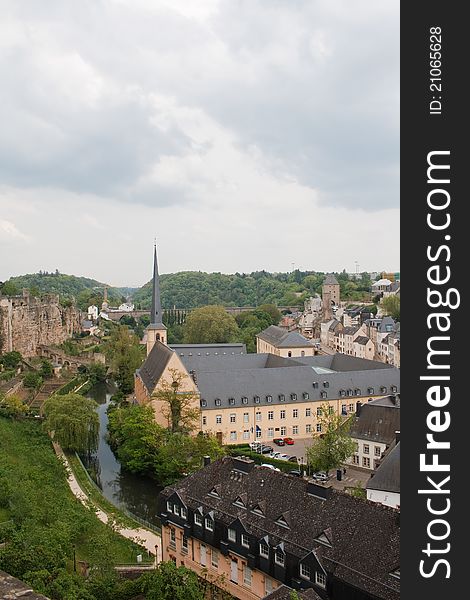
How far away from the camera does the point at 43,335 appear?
73250mm

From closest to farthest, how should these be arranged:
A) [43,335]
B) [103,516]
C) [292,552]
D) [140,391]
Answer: [292,552] < [103,516] < [140,391] < [43,335]

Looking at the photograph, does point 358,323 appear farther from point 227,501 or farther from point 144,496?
point 227,501

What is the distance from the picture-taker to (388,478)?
2472cm

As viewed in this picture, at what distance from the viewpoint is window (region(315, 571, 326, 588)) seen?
1686 centimetres

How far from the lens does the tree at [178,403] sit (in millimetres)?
38125

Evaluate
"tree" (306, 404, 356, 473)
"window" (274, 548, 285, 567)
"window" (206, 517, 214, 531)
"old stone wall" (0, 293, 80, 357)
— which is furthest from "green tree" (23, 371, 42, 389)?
"window" (274, 548, 285, 567)

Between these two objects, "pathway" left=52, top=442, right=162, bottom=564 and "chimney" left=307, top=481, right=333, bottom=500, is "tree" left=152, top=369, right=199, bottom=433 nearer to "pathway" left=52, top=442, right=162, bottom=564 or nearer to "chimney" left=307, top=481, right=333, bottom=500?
"pathway" left=52, top=442, right=162, bottom=564

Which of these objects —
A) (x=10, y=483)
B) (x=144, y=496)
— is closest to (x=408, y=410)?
(x=10, y=483)

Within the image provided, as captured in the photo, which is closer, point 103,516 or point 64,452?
point 103,516

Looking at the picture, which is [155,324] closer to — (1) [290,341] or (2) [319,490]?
(1) [290,341]

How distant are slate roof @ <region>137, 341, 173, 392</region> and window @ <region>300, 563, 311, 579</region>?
25.0 metres

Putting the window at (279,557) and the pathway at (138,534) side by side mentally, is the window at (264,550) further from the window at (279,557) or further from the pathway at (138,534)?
the pathway at (138,534)

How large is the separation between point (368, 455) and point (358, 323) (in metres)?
58.2

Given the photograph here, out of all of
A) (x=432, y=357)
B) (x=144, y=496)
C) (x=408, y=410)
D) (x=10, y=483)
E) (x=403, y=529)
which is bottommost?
(x=144, y=496)
